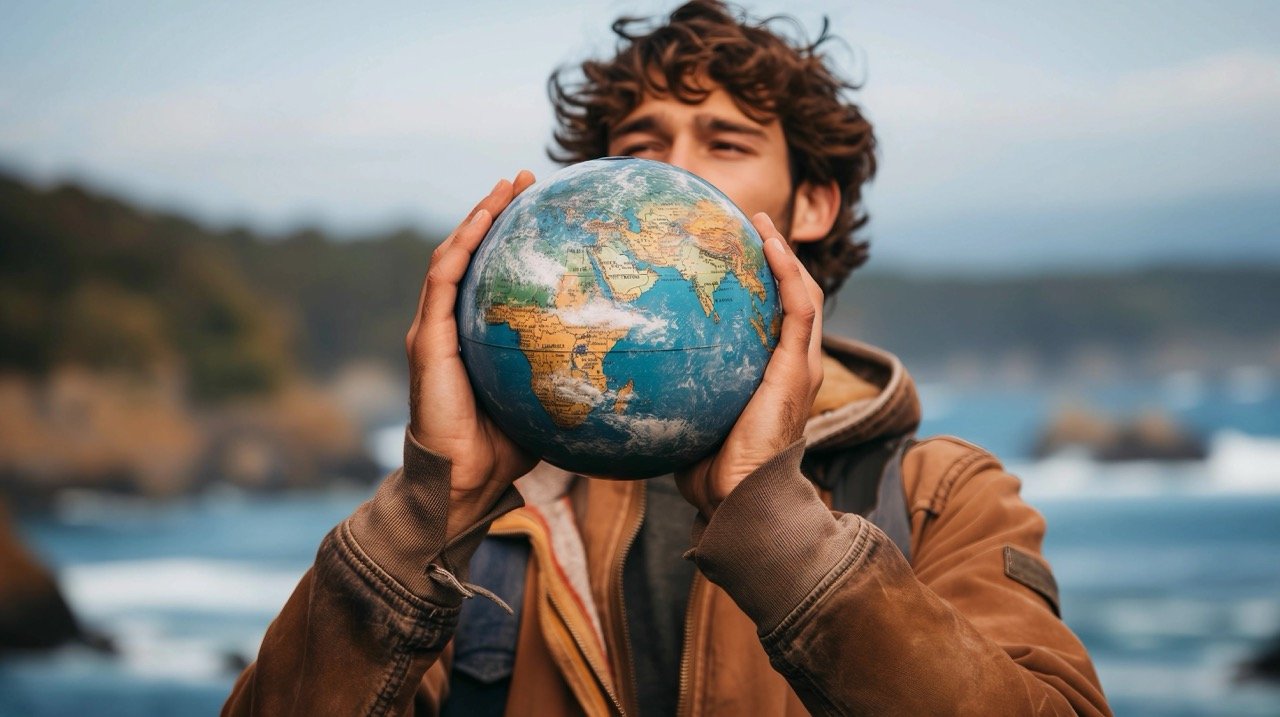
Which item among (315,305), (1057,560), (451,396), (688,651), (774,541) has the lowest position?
(1057,560)

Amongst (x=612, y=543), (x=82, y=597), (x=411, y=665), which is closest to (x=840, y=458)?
(x=612, y=543)

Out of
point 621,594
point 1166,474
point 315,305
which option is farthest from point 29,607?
point 1166,474

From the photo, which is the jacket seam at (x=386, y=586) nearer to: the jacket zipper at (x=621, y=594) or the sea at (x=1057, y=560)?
the jacket zipper at (x=621, y=594)

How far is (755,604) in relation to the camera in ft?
5.39

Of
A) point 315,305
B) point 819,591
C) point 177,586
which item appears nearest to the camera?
point 819,591

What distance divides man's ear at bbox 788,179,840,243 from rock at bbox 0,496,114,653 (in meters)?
4.11

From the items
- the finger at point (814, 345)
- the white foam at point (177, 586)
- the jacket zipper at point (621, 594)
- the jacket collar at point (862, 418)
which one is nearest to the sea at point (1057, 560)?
the white foam at point (177, 586)

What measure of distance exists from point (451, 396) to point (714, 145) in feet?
2.85

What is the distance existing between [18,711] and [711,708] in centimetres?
429

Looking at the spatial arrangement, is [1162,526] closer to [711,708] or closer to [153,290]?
[711,708]

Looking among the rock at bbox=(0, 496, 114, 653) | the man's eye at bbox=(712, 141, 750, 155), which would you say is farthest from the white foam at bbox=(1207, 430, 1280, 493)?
the rock at bbox=(0, 496, 114, 653)

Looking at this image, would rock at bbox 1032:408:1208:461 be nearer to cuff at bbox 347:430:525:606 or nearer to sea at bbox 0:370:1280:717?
sea at bbox 0:370:1280:717

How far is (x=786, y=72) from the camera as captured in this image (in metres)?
2.54

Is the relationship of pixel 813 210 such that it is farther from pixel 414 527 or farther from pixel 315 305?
pixel 315 305
